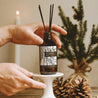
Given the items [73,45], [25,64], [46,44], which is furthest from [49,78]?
[25,64]

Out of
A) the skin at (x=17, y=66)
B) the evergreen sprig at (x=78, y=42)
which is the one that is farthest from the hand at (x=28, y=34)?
the evergreen sprig at (x=78, y=42)

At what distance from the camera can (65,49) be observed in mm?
926

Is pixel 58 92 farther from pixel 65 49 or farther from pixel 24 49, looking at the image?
pixel 24 49

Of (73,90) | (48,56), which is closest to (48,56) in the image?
(48,56)

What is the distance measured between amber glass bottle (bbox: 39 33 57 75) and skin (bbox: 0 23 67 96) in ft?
0.12

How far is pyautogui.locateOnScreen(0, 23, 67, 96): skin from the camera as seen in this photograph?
1.53 ft

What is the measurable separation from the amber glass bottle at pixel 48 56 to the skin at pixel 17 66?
A: 0.04 meters

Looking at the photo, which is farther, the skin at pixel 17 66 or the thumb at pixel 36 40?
the thumb at pixel 36 40

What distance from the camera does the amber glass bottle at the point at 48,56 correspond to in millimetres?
705

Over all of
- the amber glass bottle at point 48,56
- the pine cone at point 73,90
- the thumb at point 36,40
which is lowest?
the pine cone at point 73,90

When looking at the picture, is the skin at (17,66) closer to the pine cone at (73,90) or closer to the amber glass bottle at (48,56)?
the amber glass bottle at (48,56)

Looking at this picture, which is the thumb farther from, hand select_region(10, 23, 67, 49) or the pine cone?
the pine cone

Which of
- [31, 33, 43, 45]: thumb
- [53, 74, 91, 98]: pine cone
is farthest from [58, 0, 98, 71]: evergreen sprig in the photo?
[31, 33, 43, 45]: thumb

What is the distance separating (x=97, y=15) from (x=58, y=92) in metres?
0.50
